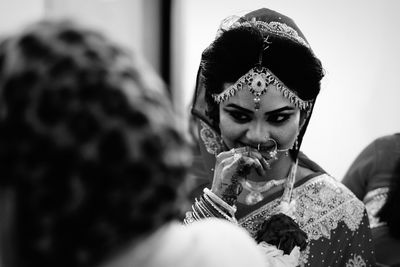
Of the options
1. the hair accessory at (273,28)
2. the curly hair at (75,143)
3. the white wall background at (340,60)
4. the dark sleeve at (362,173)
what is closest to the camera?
the curly hair at (75,143)

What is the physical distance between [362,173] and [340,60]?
67cm

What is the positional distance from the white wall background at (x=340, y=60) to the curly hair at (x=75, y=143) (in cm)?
187

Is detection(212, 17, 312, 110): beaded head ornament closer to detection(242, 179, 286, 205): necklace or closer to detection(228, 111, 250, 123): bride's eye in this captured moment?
detection(228, 111, 250, 123): bride's eye

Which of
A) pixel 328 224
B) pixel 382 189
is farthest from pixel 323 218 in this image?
pixel 382 189

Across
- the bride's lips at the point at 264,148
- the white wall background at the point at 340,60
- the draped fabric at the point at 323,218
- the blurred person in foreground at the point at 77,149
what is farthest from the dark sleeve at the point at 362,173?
the blurred person in foreground at the point at 77,149

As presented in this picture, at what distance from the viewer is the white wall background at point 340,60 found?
2.46 metres

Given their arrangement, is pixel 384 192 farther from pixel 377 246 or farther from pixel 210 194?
pixel 210 194

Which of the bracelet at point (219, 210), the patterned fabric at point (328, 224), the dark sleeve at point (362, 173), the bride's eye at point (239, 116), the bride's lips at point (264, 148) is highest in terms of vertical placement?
the bride's eye at point (239, 116)

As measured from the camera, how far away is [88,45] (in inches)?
20.9

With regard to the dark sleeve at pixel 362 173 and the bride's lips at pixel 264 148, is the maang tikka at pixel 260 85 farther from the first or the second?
the dark sleeve at pixel 362 173

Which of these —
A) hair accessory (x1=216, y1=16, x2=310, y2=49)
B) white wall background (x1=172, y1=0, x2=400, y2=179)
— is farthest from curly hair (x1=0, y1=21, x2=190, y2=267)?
white wall background (x1=172, y1=0, x2=400, y2=179)

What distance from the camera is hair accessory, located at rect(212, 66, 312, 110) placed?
1.37 m

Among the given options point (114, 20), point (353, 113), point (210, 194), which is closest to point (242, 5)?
point (114, 20)

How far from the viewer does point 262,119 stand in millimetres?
1371
